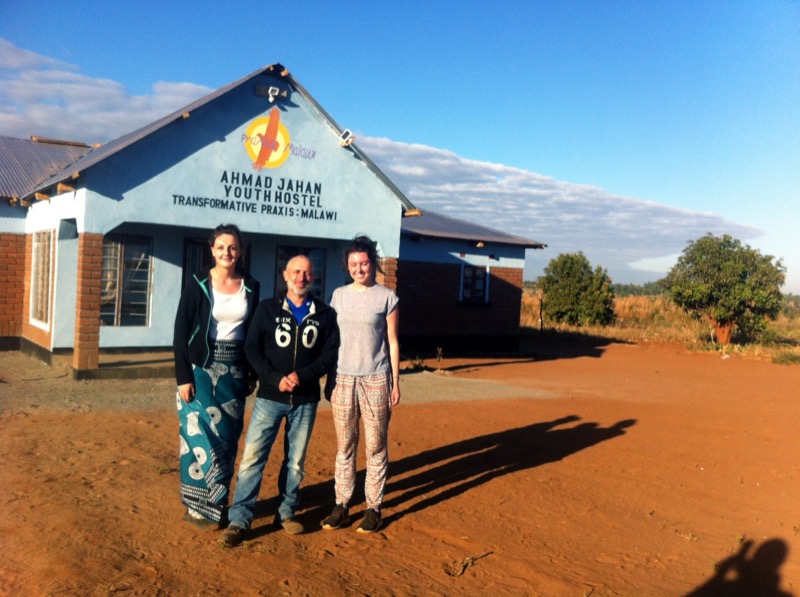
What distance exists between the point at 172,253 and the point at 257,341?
10.5 meters

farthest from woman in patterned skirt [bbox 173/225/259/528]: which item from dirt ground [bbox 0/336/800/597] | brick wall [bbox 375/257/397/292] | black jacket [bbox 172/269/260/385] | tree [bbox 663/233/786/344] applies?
tree [bbox 663/233/786/344]

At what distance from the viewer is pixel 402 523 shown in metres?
5.66

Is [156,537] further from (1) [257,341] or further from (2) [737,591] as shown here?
(2) [737,591]

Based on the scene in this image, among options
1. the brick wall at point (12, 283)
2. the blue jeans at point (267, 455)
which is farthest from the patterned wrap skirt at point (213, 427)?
the brick wall at point (12, 283)

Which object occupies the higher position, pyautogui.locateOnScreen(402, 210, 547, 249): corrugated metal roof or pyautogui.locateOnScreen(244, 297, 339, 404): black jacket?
pyautogui.locateOnScreen(402, 210, 547, 249): corrugated metal roof

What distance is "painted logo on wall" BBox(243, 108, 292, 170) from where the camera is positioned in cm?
1304

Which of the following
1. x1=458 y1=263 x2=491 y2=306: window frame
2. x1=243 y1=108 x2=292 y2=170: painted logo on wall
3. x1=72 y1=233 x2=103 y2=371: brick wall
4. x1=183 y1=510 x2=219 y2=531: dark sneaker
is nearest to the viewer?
x1=183 y1=510 x2=219 y2=531: dark sneaker

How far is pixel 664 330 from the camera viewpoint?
3231 centimetres

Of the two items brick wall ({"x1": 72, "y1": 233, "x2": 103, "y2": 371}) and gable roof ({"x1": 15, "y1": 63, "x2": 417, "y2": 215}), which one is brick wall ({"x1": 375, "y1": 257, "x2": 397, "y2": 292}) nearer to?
gable roof ({"x1": 15, "y1": 63, "x2": 417, "y2": 215})

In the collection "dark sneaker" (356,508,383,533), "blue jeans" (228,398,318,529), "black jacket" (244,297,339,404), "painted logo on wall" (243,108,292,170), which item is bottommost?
"dark sneaker" (356,508,383,533)

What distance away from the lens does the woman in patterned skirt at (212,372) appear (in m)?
4.86

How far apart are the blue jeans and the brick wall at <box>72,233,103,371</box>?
753 cm

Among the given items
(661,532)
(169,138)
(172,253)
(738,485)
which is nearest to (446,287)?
(172,253)

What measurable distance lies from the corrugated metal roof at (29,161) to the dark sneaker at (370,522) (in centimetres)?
1173
